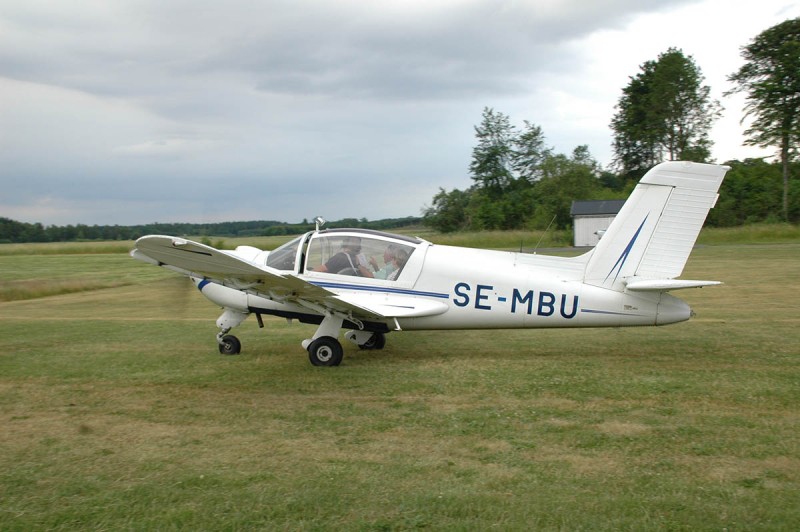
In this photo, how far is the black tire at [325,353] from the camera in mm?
8328

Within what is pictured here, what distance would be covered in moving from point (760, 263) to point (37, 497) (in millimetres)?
23387

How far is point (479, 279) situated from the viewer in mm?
8445

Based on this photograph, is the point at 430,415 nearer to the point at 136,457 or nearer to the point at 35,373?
the point at 136,457

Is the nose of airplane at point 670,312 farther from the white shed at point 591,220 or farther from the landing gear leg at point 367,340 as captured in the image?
the white shed at point 591,220

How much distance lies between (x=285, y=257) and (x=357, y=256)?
106cm

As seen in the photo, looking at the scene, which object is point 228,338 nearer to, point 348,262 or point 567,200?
point 348,262

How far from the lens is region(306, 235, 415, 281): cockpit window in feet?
28.6

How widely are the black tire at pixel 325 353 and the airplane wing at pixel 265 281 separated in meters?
0.45

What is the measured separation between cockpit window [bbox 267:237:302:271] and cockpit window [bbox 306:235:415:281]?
0.84 feet

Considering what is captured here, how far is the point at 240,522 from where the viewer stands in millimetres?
3809

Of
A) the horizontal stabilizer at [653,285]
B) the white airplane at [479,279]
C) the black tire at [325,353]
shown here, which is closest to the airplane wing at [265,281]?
the white airplane at [479,279]

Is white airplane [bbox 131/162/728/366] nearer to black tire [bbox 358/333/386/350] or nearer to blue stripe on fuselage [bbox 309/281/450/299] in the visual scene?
blue stripe on fuselage [bbox 309/281/450/299]

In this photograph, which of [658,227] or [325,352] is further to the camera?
[325,352]

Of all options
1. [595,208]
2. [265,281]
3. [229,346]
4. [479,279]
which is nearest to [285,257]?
[265,281]
